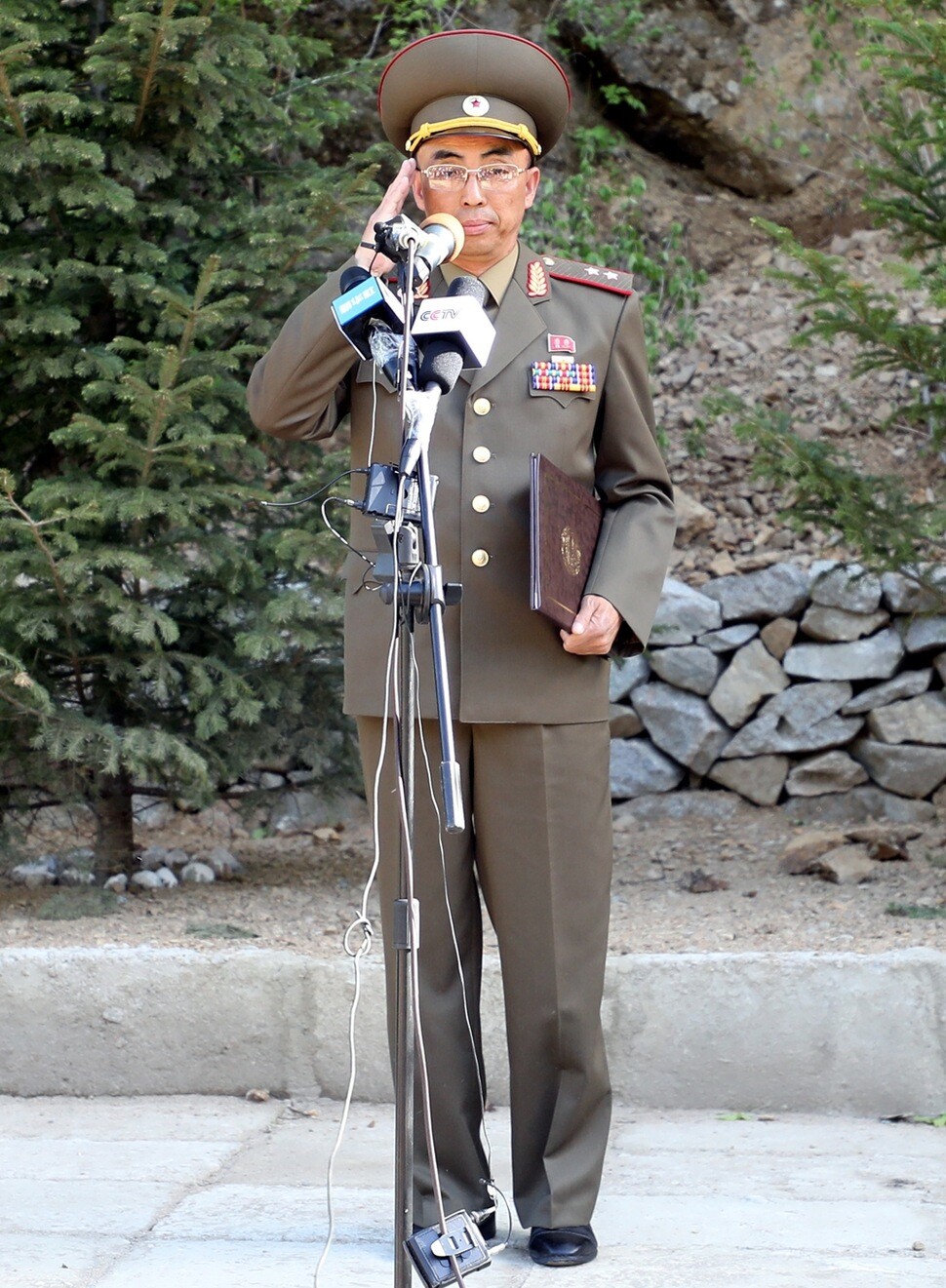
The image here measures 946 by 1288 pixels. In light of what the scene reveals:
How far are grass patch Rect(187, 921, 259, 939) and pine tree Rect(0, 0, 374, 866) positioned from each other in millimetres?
466

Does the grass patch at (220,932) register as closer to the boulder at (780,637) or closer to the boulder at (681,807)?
the boulder at (681,807)

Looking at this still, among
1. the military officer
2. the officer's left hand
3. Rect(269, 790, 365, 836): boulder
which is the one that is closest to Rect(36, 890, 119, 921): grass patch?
Rect(269, 790, 365, 836): boulder

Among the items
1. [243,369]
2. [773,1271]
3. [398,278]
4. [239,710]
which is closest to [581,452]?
Result: [398,278]

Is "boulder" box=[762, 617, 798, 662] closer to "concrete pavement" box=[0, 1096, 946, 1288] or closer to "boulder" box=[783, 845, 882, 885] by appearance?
"boulder" box=[783, 845, 882, 885]

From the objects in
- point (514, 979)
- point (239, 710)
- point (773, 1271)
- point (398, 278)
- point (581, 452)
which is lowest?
point (773, 1271)

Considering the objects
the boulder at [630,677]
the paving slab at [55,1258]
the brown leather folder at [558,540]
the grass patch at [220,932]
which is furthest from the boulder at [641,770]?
the paving slab at [55,1258]

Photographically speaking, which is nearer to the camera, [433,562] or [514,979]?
[433,562]

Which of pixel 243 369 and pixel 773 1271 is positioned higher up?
pixel 243 369

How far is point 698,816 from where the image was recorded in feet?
20.7

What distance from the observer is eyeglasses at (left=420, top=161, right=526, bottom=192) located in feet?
8.66

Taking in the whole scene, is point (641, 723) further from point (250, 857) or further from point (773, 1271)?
point (773, 1271)

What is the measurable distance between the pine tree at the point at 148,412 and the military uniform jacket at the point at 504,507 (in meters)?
1.65

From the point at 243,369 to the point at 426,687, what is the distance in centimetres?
254

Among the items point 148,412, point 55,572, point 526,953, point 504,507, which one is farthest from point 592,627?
point 55,572
